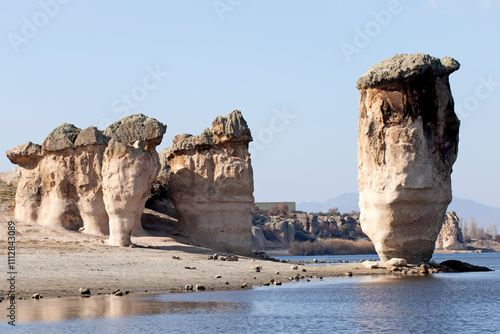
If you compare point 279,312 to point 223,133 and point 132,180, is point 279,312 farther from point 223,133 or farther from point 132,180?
point 223,133

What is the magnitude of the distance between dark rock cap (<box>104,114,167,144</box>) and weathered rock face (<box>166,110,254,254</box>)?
2.50 metres

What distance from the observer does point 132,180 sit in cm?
2975

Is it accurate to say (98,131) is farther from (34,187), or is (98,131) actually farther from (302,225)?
(302,225)

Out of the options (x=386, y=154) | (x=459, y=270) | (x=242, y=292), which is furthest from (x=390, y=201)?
(x=242, y=292)

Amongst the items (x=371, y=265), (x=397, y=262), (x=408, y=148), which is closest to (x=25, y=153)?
(x=371, y=265)

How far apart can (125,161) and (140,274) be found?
7.55 m

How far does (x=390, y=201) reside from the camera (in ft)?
95.2

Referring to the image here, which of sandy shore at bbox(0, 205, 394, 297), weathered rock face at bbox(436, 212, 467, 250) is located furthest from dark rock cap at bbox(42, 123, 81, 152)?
weathered rock face at bbox(436, 212, 467, 250)

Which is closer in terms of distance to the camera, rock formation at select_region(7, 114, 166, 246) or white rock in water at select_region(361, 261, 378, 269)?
white rock in water at select_region(361, 261, 378, 269)

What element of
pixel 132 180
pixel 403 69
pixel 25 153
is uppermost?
pixel 403 69

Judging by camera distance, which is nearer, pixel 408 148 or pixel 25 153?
pixel 408 148

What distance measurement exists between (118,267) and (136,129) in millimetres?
10626

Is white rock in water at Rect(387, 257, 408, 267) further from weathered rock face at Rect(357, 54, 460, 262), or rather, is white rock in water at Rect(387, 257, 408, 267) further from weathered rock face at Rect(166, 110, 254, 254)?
weathered rock face at Rect(166, 110, 254, 254)

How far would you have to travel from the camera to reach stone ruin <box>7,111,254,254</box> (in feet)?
98.3
